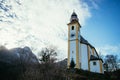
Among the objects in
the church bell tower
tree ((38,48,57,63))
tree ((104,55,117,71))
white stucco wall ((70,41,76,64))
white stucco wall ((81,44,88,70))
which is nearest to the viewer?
tree ((38,48,57,63))

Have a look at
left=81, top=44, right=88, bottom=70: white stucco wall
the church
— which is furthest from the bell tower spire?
left=81, top=44, right=88, bottom=70: white stucco wall

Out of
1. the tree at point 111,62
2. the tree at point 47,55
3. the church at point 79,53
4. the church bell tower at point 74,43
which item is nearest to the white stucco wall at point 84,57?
the church at point 79,53

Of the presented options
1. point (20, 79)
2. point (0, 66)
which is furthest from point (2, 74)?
point (20, 79)

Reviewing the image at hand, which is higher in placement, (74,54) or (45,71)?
(74,54)

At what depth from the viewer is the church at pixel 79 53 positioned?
32281 mm

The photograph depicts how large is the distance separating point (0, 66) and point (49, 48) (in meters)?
14.5

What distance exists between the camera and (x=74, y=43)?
33.1 meters

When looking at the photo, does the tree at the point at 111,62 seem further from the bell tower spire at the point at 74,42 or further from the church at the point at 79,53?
the bell tower spire at the point at 74,42

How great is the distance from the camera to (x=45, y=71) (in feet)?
52.1

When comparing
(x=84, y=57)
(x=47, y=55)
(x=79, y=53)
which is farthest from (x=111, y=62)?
(x=47, y=55)

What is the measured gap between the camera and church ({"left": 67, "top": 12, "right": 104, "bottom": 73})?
32.3 m

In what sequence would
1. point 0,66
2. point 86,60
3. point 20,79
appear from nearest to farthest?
point 20,79 → point 0,66 → point 86,60

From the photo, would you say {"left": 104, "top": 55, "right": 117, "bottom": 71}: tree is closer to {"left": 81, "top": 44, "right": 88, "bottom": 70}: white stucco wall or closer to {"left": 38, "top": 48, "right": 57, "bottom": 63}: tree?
{"left": 81, "top": 44, "right": 88, "bottom": 70}: white stucco wall

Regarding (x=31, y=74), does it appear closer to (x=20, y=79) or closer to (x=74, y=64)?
(x=20, y=79)
